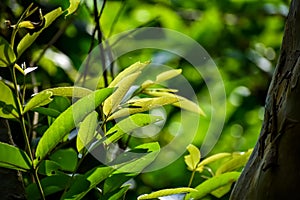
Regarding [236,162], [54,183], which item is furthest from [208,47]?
[54,183]

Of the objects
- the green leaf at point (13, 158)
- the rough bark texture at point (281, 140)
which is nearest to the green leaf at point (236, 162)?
the rough bark texture at point (281, 140)

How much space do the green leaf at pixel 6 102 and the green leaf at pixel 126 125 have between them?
94 millimetres

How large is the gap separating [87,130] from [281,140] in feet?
0.61

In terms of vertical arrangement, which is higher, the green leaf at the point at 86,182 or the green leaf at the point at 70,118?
the green leaf at the point at 70,118

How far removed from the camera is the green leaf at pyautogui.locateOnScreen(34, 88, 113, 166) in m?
0.60

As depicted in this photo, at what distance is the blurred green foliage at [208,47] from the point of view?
3.66 ft

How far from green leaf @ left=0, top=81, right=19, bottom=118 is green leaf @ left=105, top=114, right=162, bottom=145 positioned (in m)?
0.09

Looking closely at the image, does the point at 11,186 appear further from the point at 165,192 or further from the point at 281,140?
the point at 281,140

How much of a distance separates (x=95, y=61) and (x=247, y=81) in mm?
712

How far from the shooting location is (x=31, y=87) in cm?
93

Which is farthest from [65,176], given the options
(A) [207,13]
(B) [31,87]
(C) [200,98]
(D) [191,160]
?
(A) [207,13]

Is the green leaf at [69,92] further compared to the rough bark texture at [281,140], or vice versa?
the green leaf at [69,92]

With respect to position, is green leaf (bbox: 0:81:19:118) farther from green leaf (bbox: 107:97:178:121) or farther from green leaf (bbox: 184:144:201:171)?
green leaf (bbox: 184:144:201:171)

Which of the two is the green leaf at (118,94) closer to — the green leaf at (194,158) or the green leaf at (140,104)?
the green leaf at (140,104)
